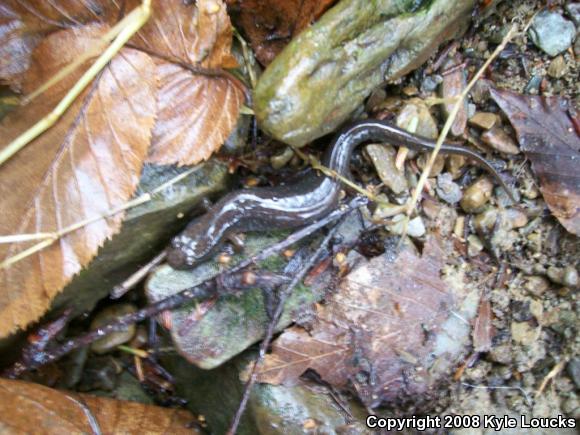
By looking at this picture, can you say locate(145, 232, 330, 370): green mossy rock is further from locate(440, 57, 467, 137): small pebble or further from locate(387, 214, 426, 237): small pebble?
locate(440, 57, 467, 137): small pebble

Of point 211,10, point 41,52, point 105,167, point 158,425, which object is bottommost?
point 158,425

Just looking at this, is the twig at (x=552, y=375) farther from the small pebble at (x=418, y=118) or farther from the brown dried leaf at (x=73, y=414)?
the brown dried leaf at (x=73, y=414)

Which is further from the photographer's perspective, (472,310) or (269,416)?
(472,310)

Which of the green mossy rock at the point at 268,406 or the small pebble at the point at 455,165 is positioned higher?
the small pebble at the point at 455,165

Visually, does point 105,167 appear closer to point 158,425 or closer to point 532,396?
point 158,425

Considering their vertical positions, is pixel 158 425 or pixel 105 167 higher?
pixel 105 167

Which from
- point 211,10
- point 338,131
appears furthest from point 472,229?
point 211,10

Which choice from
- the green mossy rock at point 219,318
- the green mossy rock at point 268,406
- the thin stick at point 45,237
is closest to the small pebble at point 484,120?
the green mossy rock at point 219,318
